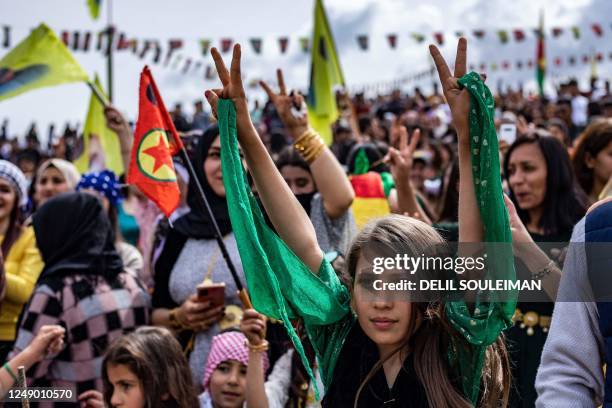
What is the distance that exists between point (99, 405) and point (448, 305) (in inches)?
73.0

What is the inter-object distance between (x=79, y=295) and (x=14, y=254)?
38.1 inches

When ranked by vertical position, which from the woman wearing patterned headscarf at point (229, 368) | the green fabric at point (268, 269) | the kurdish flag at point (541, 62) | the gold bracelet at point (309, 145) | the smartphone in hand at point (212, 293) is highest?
the kurdish flag at point (541, 62)

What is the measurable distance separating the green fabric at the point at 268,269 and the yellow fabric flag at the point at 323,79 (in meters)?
4.57

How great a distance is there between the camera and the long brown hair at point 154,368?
11.0ft

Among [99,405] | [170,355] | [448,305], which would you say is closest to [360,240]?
[448,305]

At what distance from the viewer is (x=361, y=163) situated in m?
5.18

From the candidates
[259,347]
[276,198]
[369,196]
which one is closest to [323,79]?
[369,196]

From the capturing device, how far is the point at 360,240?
240 centimetres

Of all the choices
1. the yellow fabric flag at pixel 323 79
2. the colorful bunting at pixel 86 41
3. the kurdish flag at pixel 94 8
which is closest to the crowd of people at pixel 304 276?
the yellow fabric flag at pixel 323 79

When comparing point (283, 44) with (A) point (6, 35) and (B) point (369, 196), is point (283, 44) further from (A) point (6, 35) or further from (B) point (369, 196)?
(B) point (369, 196)

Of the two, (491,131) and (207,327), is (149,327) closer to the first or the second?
(207,327)

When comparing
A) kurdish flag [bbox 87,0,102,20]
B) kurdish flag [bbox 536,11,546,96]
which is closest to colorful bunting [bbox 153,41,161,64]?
kurdish flag [bbox 87,0,102,20]

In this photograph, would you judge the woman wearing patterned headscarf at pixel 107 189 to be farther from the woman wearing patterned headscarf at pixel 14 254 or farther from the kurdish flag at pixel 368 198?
the kurdish flag at pixel 368 198

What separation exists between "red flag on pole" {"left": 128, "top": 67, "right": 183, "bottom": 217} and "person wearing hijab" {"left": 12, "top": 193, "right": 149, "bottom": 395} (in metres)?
0.35
